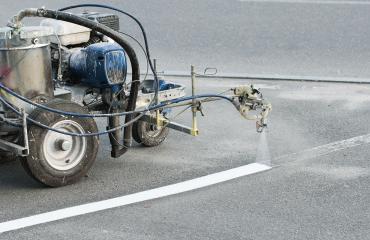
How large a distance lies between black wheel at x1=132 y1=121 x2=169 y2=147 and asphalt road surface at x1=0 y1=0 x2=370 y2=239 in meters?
0.09

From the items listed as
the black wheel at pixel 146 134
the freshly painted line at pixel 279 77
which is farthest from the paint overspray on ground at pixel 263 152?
the freshly painted line at pixel 279 77

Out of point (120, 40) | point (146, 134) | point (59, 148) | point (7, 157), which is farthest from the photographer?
point (146, 134)

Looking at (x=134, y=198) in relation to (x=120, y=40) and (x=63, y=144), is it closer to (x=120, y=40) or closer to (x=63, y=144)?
(x=63, y=144)

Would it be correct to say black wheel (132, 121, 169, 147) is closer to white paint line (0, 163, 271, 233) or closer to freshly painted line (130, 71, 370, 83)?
white paint line (0, 163, 271, 233)

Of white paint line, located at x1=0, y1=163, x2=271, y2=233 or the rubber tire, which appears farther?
the rubber tire

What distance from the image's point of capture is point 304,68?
8.48 m

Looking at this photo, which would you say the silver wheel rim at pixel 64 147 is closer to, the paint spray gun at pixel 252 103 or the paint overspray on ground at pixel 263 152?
the paint spray gun at pixel 252 103

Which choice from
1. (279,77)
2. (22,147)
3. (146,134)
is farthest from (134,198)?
(279,77)

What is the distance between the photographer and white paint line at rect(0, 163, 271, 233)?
12.6 feet

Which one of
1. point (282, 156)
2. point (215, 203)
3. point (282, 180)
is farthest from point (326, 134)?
point (215, 203)

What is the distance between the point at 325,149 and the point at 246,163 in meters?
0.93

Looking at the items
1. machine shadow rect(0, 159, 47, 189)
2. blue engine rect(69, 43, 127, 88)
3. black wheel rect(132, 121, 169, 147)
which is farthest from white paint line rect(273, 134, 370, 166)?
machine shadow rect(0, 159, 47, 189)

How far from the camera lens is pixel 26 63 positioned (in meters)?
4.29

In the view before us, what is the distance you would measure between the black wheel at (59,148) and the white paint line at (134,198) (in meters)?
0.38
